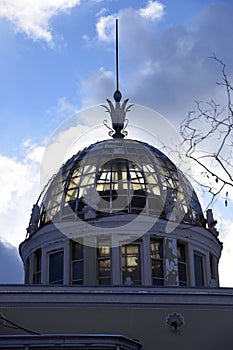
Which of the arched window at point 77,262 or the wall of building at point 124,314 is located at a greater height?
the arched window at point 77,262

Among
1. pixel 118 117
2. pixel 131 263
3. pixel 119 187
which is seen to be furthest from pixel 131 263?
pixel 118 117

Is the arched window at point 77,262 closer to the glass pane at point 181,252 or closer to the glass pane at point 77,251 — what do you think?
the glass pane at point 77,251

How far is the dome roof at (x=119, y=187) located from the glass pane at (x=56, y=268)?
1748mm

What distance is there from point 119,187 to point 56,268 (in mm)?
4771

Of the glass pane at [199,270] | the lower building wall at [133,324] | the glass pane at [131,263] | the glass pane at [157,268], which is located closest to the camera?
the lower building wall at [133,324]

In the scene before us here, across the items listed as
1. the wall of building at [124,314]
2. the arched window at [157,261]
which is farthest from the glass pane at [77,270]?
the wall of building at [124,314]

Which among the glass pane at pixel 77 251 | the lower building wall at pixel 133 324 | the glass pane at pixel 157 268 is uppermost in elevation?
the glass pane at pixel 77 251

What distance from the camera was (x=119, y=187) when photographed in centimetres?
3384

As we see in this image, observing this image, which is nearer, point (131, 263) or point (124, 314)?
point (124, 314)

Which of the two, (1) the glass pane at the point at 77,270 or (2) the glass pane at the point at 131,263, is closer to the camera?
(2) the glass pane at the point at 131,263

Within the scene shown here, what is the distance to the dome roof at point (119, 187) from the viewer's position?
33.2 metres

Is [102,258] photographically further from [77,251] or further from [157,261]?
[157,261]

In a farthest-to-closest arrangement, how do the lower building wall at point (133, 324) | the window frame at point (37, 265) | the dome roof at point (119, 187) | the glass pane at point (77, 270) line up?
the window frame at point (37, 265) < the dome roof at point (119, 187) < the glass pane at point (77, 270) < the lower building wall at point (133, 324)

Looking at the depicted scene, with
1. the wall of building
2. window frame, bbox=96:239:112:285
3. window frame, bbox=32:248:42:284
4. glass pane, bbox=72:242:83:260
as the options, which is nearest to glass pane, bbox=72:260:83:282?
glass pane, bbox=72:242:83:260
